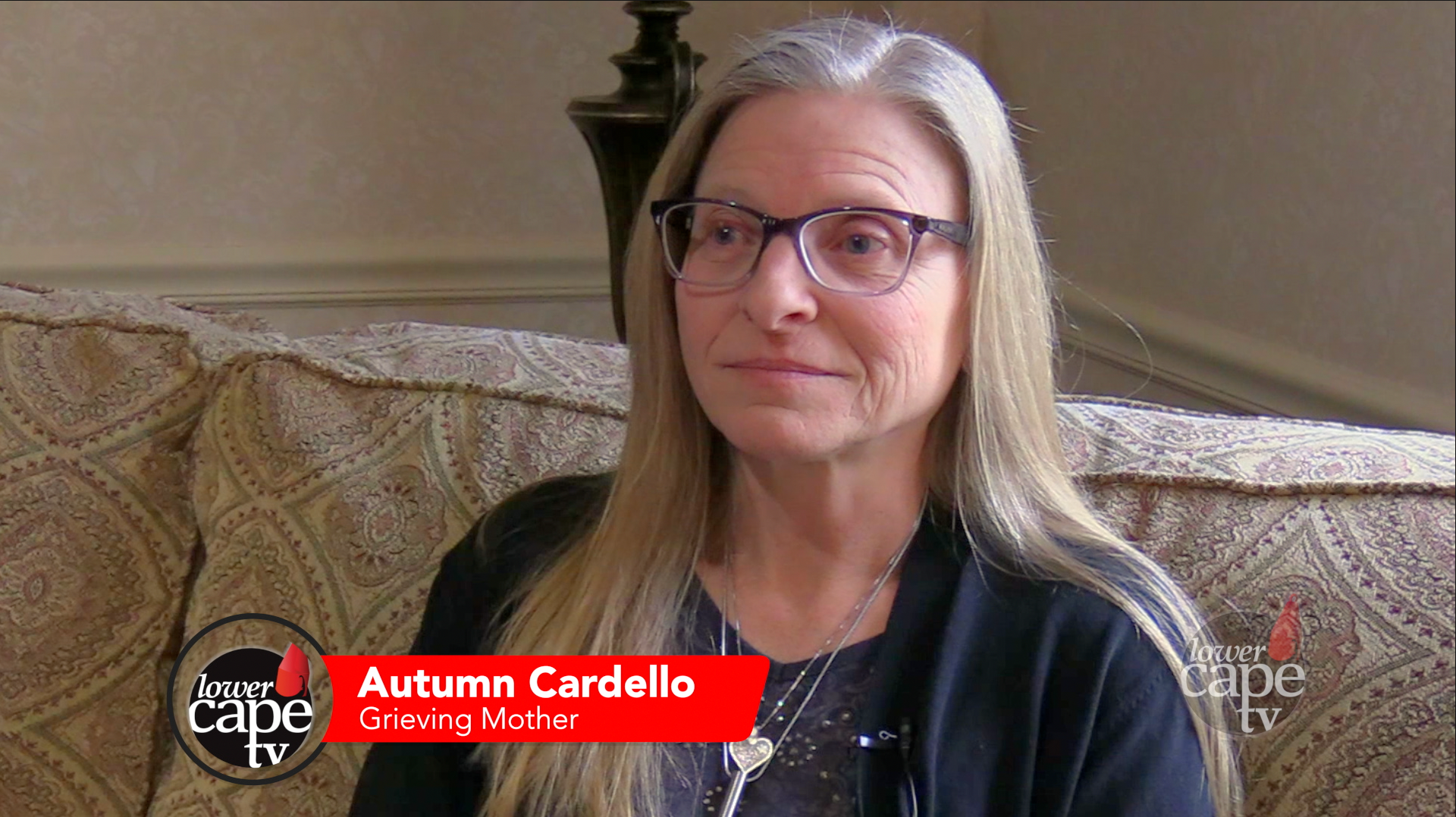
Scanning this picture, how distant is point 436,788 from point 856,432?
41cm

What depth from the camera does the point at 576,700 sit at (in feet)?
3.30

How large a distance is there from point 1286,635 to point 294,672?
796 millimetres

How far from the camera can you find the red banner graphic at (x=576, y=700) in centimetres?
98

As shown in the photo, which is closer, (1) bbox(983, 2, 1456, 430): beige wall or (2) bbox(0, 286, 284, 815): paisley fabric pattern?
(2) bbox(0, 286, 284, 815): paisley fabric pattern

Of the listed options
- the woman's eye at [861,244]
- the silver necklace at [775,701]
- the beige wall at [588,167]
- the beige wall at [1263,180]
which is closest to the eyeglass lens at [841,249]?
the woman's eye at [861,244]

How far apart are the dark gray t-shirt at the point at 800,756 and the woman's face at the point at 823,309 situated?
159 mm

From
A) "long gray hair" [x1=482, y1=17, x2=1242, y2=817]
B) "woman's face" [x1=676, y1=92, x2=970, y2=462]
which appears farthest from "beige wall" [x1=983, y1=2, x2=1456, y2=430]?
"woman's face" [x1=676, y1=92, x2=970, y2=462]

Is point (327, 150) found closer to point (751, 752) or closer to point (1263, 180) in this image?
point (1263, 180)

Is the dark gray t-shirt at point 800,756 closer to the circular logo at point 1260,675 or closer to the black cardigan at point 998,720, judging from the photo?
the black cardigan at point 998,720

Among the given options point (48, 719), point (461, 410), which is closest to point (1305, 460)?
point (461, 410)

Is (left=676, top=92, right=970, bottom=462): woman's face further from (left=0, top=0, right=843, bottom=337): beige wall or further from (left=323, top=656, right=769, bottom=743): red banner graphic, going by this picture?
(left=0, top=0, right=843, bottom=337): beige wall

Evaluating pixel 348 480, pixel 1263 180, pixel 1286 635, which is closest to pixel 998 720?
pixel 1286 635

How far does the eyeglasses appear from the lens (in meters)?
0.94

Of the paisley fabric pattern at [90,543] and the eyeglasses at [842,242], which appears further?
the paisley fabric pattern at [90,543]
